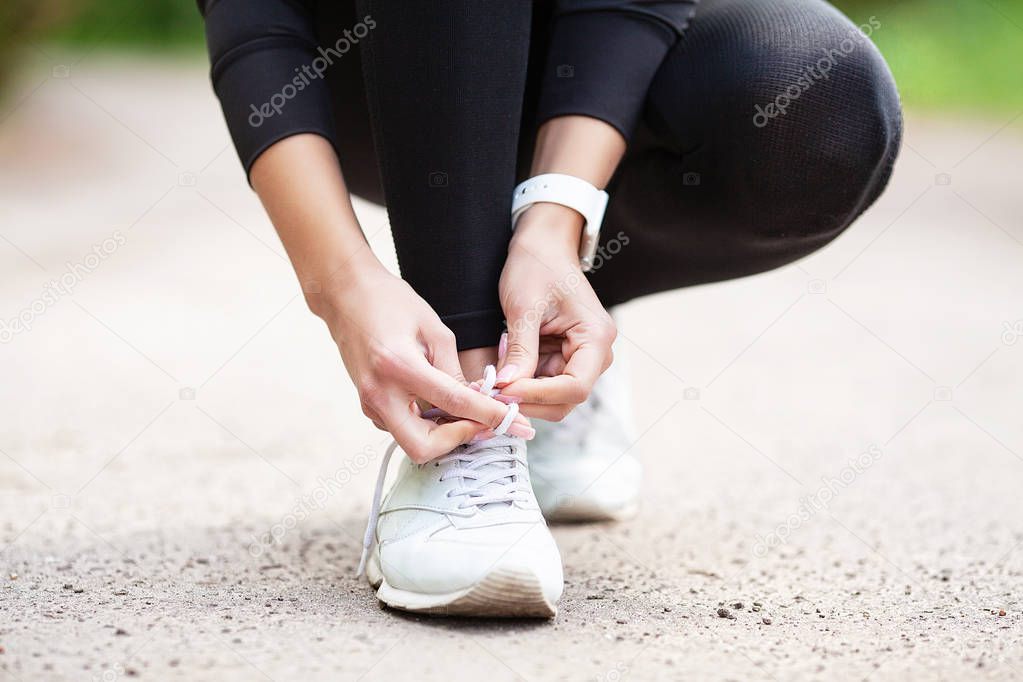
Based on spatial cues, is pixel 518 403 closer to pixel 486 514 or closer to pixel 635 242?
pixel 486 514

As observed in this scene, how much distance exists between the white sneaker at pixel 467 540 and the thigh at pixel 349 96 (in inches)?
11.9

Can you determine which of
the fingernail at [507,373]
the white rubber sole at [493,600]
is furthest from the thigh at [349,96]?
the white rubber sole at [493,600]

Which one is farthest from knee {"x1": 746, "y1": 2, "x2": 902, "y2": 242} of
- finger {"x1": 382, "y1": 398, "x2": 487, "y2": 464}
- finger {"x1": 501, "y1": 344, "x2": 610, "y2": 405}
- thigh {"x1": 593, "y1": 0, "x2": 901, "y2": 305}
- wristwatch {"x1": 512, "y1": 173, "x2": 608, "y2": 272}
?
finger {"x1": 382, "y1": 398, "x2": 487, "y2": 464}

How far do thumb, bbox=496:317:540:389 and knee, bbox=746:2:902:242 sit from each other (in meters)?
0.30

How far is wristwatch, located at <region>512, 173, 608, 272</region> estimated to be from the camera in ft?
2.83

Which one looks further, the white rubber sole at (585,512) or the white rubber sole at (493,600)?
the white rubber sole at (585,512)

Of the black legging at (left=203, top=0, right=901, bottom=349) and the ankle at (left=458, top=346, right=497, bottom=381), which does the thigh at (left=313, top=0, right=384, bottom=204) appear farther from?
the ankle at (left=458, top=346, right=497, bottom=381)

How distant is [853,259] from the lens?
303 centimetres

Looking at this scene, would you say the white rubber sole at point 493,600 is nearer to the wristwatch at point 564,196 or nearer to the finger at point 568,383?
the finger at point 568,383

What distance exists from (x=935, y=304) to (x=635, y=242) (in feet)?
5.33

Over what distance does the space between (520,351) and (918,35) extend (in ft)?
25.0

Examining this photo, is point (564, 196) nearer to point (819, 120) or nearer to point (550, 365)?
point (550, 365)

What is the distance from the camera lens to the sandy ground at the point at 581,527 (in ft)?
2.37

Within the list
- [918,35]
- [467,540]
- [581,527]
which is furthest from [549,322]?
[918,35]
